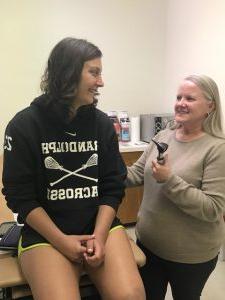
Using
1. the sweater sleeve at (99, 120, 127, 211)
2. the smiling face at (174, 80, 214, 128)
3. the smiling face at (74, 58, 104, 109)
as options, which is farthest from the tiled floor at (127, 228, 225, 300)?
the smiling face at (74, 58, 104, 109)

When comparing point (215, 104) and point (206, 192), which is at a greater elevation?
point (215, 104)

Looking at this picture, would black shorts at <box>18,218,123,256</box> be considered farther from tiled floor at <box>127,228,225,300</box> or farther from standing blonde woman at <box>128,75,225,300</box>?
tiled floor at <box>127,228,225,300</box>

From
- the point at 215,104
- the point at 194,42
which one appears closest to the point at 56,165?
the point at 215,104

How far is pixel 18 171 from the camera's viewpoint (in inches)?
45.5

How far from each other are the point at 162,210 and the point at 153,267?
11.4 inches

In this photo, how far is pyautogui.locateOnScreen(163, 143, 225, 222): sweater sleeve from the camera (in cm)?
130

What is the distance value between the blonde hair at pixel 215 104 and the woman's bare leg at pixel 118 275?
63 centimetres

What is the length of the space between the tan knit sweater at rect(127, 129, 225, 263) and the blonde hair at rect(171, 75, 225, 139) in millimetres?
50

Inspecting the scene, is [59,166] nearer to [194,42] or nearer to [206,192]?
[206,192]

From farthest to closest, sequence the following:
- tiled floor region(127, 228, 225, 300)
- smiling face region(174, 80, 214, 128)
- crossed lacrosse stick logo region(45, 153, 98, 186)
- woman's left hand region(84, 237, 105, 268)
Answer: tiled floor region(127, 228, 225, 300) < smiling face region(174, 80, 214, 128) < crossed lacrosse stick logo region(45, 153, 98, 186) < woman's left hand region(84, 237, 105, 268)

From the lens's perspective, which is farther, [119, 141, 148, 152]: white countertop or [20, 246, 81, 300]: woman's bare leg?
[119, 141, 148, 152]: white countertop

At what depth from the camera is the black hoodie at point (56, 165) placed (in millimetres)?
1165

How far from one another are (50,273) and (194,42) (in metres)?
2.28

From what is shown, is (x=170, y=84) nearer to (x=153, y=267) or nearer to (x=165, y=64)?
(x=165, y=64)
